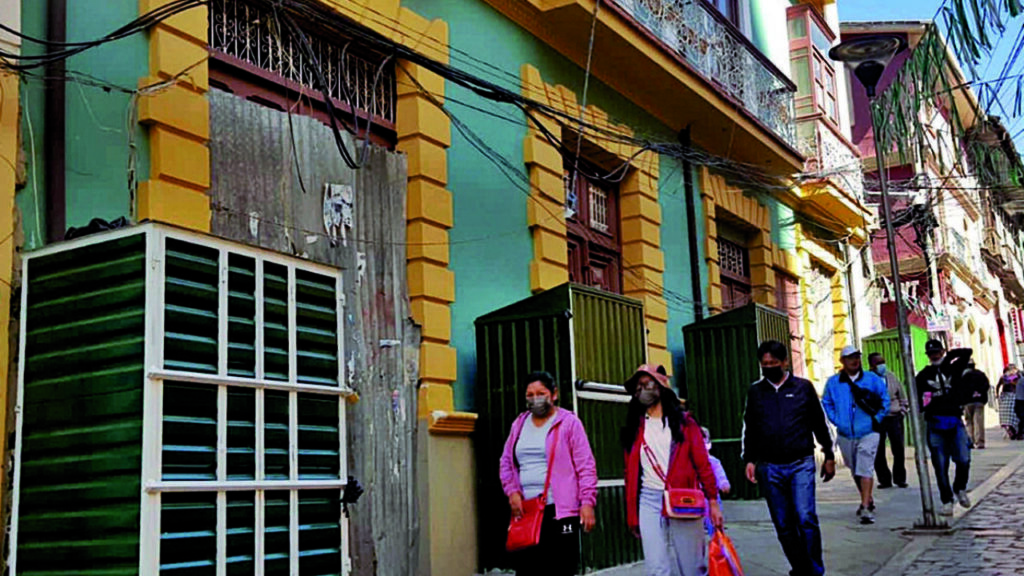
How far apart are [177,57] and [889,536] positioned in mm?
7413

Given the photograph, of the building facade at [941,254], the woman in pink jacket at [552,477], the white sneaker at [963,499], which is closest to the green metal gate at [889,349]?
the building facade at [941,254]

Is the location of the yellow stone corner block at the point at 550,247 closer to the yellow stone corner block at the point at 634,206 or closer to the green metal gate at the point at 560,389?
the green metal gate at the point at 560,389

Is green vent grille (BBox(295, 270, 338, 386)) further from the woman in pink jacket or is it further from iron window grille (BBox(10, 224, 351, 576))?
the woman in pink jacket

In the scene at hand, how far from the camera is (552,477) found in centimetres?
651

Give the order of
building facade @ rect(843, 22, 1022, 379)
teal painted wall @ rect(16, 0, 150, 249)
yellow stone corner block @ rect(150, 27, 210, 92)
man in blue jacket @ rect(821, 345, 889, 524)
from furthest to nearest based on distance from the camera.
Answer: building facade @ rect(843, 22, 1022, 379)
man in blue jacket @ rect(821, 345, 889, 524)
yellow stone corner block @ rect(150, 27, 210, 92)
teal painted wall @ rect(16, 0, 150, 249)

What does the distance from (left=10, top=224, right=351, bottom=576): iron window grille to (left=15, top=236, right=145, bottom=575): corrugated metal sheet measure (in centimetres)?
7

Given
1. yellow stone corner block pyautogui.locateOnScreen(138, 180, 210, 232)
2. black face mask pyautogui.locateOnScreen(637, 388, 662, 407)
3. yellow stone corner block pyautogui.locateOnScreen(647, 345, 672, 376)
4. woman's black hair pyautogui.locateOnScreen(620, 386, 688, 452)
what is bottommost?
woman's black hair pyautogui.locateOnScreen(620, 386, 688, 452)

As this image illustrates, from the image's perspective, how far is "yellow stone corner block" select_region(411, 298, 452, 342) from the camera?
873 centimetres

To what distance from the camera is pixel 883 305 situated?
2870 cm

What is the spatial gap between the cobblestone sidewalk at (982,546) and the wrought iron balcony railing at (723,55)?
19.6 ft

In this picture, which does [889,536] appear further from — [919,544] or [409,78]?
[409,78]

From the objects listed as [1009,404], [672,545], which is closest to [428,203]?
[672,545]

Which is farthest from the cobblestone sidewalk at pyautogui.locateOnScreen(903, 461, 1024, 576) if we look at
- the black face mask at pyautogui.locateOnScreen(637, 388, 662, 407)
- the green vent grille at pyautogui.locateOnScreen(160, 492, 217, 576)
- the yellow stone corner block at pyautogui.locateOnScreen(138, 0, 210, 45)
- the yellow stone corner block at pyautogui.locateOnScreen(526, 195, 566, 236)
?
the yellow stone corner block at pyautogui.locateOnScreen(138, 0, 210, 45)

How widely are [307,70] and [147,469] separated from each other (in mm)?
4148
